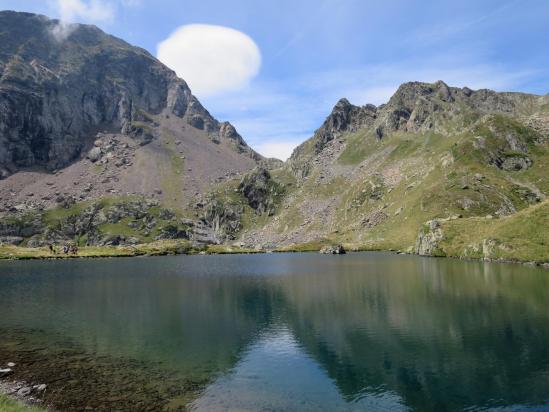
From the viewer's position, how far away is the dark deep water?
3809 cm

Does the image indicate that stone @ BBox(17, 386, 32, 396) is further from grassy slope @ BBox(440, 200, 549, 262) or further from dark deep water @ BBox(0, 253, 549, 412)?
grassy slope @ BBox(440, 200, 549, 262)

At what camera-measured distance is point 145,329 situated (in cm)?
6519

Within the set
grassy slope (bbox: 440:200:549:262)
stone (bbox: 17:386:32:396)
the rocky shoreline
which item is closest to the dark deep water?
the rocky shoreline

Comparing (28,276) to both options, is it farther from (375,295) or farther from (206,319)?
(375,295)

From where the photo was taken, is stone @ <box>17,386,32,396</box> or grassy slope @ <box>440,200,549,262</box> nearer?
stone @ <box>17,386,32,396</box>

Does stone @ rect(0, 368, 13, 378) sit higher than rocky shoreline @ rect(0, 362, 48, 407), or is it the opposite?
stone @ rect(0, 368, 13, 378)

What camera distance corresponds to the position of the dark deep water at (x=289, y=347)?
38.1 metres

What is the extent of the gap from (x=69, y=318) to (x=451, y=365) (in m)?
61.0

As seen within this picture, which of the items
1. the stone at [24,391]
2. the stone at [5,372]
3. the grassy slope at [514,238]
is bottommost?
the stone at [24,391]

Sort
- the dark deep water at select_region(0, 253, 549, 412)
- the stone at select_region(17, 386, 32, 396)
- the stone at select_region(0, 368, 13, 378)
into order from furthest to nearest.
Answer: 1. the stone at select_region(0, 368, 13, 378)
2. the dark deep water at select_region(0, 253, 549, 412)
3. the stone at select_region(17, 386, 32, 396)

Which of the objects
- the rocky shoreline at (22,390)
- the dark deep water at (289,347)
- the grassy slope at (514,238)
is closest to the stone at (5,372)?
the rocky shoreline at (22,390)

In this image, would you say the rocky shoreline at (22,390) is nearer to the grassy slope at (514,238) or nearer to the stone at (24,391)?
the stone at (24,391)

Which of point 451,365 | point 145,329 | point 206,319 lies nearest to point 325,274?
point 206,319

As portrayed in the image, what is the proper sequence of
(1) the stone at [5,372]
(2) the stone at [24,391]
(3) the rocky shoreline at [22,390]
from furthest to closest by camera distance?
1. (1) the stone at [5,372]
2. (2) the stone at [24,391]
3. (3) the rocky shoreline at [22,390]
